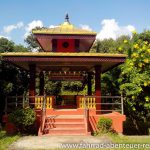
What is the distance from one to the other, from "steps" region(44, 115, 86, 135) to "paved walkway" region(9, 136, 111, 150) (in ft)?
2.84

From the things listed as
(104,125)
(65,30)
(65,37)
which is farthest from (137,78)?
(65,30)

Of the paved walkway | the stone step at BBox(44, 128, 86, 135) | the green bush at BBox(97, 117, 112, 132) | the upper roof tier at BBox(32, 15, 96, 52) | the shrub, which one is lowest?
the shrub

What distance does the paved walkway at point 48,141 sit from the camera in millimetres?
9828

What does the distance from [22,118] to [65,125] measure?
6.36 feet

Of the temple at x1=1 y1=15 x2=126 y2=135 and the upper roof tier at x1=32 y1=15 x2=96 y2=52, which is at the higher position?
the upper roof tier at x1=32 y1=15 x2=96 y2=52

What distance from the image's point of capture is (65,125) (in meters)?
13.3

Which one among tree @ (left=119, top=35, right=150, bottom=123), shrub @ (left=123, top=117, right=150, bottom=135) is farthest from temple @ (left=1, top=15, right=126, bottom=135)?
shrub @ (left=123, top=117, right=150, bottom=135)

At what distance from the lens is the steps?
42.0 ft

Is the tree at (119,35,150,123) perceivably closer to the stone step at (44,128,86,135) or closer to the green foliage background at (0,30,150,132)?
the green foliage background at (0,30,150,132)

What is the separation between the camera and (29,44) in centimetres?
4894

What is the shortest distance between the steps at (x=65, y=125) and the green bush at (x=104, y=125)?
793 mm

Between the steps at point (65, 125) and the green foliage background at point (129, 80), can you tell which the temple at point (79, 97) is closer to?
the steps at point (65, 125)

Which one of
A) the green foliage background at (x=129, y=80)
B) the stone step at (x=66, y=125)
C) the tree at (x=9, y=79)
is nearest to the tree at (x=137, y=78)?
the green foliage background at (x=129, y=80)

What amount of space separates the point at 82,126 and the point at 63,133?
0.97m
